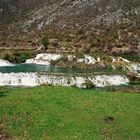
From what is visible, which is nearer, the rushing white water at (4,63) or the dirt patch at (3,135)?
the dirt patch at (3,135)

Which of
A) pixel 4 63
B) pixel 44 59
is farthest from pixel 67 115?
pixel 44 59

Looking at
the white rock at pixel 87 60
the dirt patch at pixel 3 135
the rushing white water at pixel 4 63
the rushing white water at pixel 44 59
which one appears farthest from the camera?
the rushing white water at pixel 44 59

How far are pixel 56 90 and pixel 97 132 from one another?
14.1 metres

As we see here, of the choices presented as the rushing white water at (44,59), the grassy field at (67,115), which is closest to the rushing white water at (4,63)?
the rushing white water at (44,59)

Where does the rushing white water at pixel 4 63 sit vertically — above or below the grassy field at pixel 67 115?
below

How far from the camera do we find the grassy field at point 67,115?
111 ft

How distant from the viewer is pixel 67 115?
125 feet

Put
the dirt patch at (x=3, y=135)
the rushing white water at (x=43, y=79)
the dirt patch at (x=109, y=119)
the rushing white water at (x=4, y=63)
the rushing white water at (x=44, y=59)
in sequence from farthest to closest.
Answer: the rushing white water at (x=44, y=59) < the rushing white water at (x=4, y=63) < the rushing white water at (x=43, y=79) < the dirt patch at (x=109, y=119) < the dirt patch at (x=3, y=135)

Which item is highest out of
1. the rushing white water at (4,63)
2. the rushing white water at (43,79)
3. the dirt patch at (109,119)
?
the dirt patch at (109,119)

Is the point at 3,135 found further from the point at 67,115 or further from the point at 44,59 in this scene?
the point at 44,59

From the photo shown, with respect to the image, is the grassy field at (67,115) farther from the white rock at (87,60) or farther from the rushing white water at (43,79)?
the white rock at (87,60)

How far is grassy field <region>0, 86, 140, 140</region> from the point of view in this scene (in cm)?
3375

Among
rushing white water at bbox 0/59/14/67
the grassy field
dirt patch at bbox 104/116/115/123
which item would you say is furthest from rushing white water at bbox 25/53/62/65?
dirt patch at bbox 104/116/115/123

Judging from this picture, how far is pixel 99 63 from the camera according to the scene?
114m
